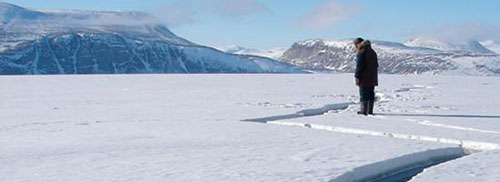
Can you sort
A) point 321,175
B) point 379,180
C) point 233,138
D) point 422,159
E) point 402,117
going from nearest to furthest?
point 321,175 → point 379,180 → point 422,159 → point 233,138 → point 402,117

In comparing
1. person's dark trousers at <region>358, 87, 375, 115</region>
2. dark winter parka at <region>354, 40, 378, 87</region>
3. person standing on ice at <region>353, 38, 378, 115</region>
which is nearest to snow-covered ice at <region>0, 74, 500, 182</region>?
person's dark trousers at <region>358, 87, 375, 115</region>

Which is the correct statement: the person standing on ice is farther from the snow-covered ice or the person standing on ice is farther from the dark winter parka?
the snow-covered ice

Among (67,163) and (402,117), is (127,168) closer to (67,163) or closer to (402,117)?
(67,163)

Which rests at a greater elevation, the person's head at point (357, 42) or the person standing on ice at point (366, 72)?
the person's head at point (357, 42)

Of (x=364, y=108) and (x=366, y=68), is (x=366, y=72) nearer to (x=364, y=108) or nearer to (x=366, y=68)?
(x=366, y=68)

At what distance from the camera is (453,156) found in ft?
23.7

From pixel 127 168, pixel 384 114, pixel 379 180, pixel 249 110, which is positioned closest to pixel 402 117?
pixel 384 114

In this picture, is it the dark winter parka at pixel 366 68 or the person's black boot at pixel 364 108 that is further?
the dark winter parka at pixel 366 68

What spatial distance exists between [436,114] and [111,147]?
615cm

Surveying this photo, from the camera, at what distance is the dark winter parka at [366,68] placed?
11234mm

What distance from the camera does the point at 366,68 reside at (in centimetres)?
→ 1127

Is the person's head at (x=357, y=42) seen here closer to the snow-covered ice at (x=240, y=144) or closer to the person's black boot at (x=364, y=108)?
the person's black boot at (x=364, y=108)

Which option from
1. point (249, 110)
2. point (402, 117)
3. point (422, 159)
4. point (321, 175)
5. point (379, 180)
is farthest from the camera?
point (249, 110)

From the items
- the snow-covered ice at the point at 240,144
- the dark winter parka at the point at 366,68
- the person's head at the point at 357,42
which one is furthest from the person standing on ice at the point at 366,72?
the snow-covered ice at the point at 240,144
